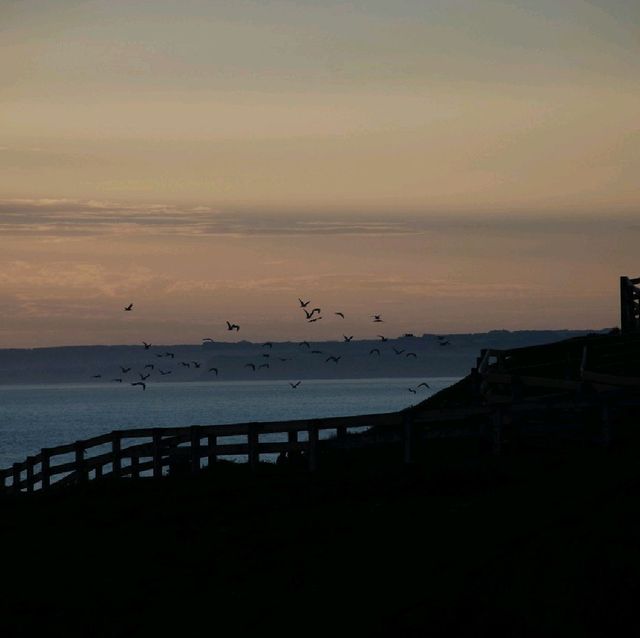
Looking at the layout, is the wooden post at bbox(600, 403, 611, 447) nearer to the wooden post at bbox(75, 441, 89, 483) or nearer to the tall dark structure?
the wooden post at bbox(75, 441, 89, 483)

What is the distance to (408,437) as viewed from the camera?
26734mm

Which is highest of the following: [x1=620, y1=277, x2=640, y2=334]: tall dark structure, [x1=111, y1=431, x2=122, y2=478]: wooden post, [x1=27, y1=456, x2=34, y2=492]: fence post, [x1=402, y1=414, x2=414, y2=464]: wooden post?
[x1=620, y1=277, x2=640, y2=334]: tall dark structure

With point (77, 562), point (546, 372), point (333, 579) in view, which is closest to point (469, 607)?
point (333, 579)

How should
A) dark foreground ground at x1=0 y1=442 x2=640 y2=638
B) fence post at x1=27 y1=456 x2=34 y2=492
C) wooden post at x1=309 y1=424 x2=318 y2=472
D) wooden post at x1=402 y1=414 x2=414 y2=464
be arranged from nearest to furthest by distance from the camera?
dark foreground ground at x1=0 y1=442 x2=640 y2=638
wooden post at x1=402 y1=414 x2=414 y2=464
wooden post at x1=309 y1=424 x2=318 y2=472
fence post at x1=27 y1=456 x2=34 y2=492

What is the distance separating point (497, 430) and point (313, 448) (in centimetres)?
373

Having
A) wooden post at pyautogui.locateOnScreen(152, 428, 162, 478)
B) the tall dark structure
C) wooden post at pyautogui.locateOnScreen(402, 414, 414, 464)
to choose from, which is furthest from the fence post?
the tall dark structure

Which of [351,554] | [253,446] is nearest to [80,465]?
[253,446]

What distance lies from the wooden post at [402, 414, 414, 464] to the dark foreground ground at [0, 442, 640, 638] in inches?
17.8

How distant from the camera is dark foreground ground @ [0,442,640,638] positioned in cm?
1652

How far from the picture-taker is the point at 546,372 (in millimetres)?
38969

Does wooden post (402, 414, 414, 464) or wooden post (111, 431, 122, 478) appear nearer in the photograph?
wooden post (402, 414, 414, 464)

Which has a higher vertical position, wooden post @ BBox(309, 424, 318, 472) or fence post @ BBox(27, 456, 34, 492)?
wooden post @ BBox(309, 424, 318, 472)

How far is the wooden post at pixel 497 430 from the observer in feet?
85.5

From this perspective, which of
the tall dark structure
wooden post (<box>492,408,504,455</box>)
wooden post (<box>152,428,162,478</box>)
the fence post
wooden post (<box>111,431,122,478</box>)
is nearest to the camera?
wooden post (<box>492,408,504,455</box>)
